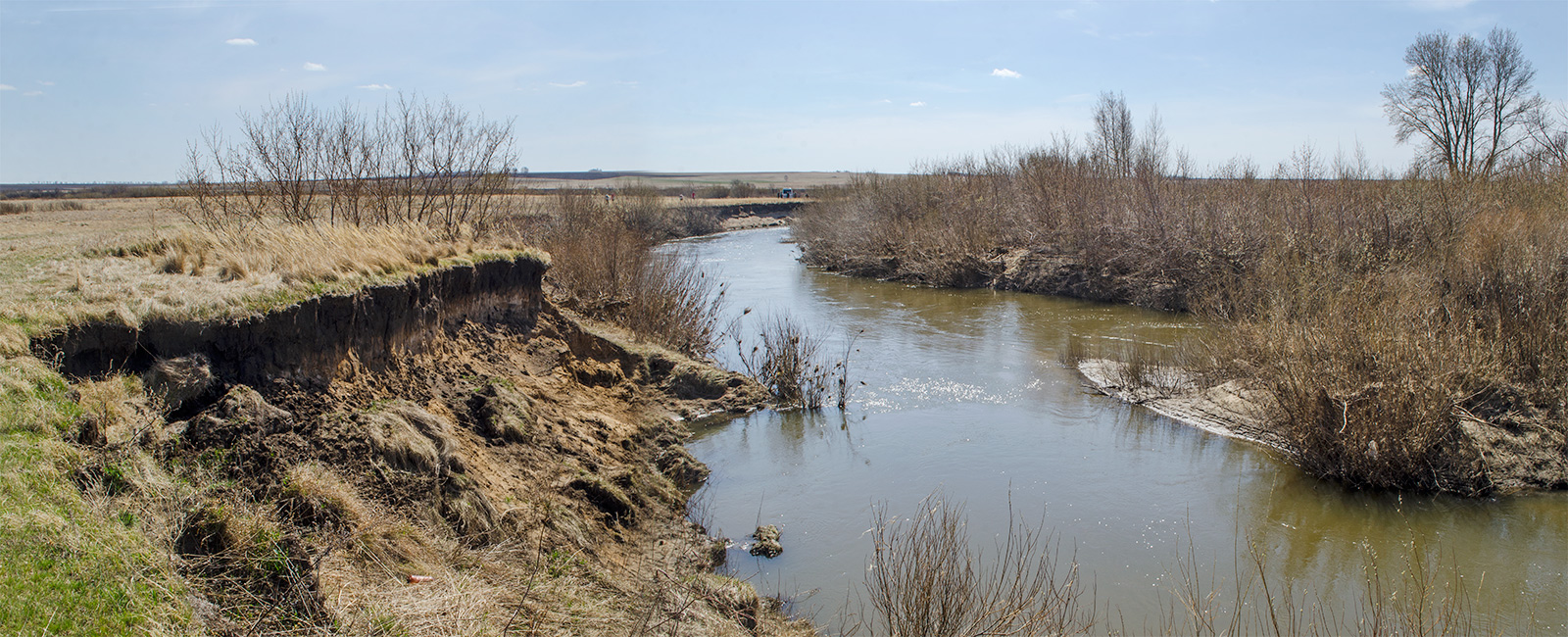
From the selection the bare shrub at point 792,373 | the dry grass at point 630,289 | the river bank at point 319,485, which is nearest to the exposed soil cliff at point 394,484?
the river bank at point 319,485

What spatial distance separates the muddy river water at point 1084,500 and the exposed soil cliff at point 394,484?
1.28 meters

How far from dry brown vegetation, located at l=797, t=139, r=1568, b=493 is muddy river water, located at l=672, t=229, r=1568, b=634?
0.91m

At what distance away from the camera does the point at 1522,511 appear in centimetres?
1015

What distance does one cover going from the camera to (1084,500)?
1102cm

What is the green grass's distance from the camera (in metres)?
4.12

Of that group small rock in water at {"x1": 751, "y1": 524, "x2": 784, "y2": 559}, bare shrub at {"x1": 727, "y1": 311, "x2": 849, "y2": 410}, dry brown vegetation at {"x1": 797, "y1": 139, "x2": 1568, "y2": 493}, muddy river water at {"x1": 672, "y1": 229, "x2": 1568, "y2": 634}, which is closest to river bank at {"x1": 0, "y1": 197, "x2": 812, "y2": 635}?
small rock in water at {"x1": 751, "y1": 524, "x2": 784, "y2": 559}

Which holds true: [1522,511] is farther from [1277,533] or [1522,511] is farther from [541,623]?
[541,623]

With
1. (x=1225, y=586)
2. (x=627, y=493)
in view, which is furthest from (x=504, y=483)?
(x=1225, y=586)

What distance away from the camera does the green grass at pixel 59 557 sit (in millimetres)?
4121

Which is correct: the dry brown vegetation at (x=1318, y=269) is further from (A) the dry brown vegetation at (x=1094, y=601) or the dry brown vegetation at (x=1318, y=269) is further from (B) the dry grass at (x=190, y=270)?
(B) the dry grass at (x=190, y=270)

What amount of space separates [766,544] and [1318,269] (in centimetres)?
1415

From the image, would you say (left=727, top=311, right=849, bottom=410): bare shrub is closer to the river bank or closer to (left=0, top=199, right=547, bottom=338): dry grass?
the river bank

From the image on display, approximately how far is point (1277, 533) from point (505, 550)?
8.32 m

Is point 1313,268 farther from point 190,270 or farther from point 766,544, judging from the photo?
point 190,270
